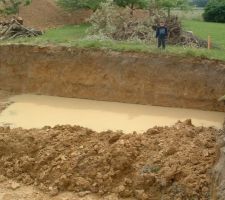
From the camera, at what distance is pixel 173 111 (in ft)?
44.3

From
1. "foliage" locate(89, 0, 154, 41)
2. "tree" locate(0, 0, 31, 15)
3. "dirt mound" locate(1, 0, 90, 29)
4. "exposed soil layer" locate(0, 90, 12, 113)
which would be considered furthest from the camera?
"dirt mound" locate(1, 0, 90, 29)

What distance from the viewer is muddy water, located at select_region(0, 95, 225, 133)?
12.5 m

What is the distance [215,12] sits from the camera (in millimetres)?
28406

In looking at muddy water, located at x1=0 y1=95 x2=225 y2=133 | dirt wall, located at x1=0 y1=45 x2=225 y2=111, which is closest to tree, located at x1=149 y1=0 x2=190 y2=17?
dirt wall, located at x1=0 y1=45 x2=225 y2=111

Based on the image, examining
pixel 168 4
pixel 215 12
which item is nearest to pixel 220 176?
pixel 168 4

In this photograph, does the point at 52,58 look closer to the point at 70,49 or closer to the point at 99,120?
the point at 70,49

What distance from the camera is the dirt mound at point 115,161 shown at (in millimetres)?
8820

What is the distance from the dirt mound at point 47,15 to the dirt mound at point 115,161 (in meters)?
12.8

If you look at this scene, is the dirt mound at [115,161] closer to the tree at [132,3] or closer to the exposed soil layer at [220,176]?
the exposed soil layer at [220,176]

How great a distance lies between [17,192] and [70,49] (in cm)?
656

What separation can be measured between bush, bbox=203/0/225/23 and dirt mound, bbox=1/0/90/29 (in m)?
8.52

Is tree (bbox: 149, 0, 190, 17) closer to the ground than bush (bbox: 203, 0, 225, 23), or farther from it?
farther from it

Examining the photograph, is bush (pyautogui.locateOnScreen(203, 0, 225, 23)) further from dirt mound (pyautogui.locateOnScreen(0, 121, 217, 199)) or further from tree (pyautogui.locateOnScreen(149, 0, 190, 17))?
dirt mound (pyautogui.locateOnScreen(0, 121, 217, 199))

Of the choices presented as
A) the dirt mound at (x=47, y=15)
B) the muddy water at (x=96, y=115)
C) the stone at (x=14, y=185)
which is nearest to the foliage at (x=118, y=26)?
the muddy water at (x=96, y=115)
